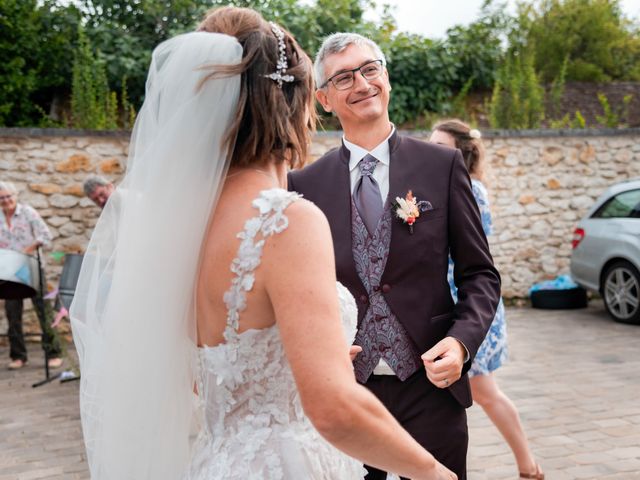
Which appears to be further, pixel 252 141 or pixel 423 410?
pixel 423 410

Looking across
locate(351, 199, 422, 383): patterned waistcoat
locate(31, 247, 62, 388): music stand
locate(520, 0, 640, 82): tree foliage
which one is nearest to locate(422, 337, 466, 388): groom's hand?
locate(351, 199, 422, 383): patterned waistcoat

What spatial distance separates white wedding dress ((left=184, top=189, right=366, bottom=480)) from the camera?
5.14 ft

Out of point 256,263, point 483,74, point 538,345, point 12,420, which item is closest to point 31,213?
point 12,420

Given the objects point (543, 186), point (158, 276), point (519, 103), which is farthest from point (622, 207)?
point (158, 276)

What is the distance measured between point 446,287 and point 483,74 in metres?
11.3

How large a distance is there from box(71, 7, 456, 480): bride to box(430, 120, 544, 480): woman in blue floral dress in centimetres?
218

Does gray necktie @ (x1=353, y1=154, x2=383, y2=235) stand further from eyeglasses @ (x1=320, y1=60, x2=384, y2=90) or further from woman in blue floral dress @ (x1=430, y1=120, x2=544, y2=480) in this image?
woman in blue floral dress @ (x1=430, y1=120, x2=544, y2=480)

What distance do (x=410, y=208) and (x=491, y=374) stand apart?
1.95 meters

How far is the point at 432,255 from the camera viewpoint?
7.84 ft

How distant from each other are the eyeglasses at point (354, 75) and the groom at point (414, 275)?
20 mm

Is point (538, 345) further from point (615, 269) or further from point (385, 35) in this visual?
point (385, 35)

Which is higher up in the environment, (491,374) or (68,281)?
(491,374)

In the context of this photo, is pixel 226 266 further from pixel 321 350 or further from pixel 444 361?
pixel 444 361

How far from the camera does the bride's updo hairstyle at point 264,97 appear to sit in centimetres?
154
